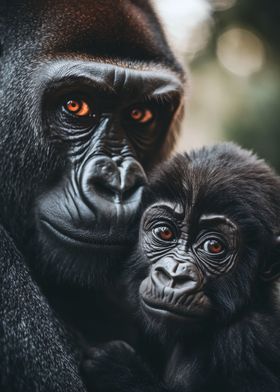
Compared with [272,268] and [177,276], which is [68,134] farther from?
[272,268]

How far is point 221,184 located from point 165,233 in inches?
13.8

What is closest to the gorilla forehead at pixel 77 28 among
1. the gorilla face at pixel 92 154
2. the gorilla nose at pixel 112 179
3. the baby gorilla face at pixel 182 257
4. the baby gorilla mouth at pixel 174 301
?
the gorilla face at pixel 92 154

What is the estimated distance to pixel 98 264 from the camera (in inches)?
132

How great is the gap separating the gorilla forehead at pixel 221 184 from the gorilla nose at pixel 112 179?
107 millimetres

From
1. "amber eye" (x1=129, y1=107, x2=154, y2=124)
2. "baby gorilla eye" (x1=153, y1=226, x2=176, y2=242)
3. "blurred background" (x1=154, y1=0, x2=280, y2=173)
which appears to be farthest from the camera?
"blurred background" (x1=154, y1=0, x2=280, y2=173)

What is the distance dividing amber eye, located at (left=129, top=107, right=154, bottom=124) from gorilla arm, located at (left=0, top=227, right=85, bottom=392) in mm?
1048

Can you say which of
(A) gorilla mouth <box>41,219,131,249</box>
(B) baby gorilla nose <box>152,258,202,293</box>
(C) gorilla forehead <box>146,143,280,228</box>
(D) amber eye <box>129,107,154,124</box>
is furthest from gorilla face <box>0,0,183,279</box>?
(B) baby gorilla nose <box>152,258,202,293</box>

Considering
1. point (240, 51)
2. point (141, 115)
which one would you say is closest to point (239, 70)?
point (240, 51)

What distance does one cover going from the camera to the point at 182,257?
2.99 metres

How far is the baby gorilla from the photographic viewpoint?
291 cm

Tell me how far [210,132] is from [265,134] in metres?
0.63

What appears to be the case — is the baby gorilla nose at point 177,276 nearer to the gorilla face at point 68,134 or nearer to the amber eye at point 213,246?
the amber eye at point 213,246

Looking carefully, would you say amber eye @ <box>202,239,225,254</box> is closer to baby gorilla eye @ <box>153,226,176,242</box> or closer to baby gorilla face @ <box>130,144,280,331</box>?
baby gorilla face @ <box>130,144,280,331</box>

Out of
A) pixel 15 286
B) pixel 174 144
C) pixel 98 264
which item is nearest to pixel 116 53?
pixel 174 144
